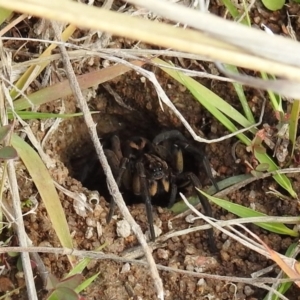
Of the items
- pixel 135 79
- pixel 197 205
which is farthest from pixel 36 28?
pixel 197 205

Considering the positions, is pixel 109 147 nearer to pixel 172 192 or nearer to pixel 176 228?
pixel 172 192

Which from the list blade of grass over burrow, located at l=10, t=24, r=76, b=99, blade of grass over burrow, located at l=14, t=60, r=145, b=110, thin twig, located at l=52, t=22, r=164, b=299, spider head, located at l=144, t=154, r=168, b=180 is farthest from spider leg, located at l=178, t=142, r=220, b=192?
blade of grass over burrow, located at l=10, t=24, r=76, b=99

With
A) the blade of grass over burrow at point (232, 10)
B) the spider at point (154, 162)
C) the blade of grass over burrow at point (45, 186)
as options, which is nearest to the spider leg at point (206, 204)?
the spider at point (154, 162)

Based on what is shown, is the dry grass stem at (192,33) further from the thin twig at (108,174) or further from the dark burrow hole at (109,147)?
the dark burrow hole at (109,147)

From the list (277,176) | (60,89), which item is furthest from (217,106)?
(60,89)

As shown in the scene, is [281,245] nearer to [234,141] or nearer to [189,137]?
[234,141]
